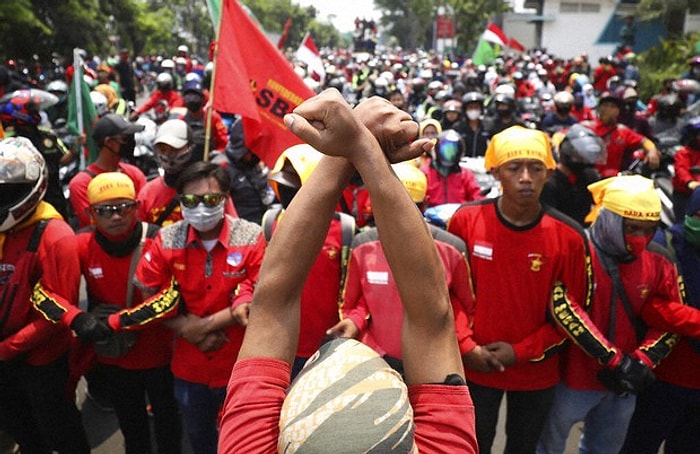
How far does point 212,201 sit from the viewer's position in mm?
3066

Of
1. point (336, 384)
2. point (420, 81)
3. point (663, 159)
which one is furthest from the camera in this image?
point (420, 81)

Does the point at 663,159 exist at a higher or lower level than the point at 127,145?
lower

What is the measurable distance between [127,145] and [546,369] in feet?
11.9

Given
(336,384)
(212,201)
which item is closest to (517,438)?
(212,201)

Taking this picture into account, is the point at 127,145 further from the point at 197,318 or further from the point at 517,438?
the point at 517,438

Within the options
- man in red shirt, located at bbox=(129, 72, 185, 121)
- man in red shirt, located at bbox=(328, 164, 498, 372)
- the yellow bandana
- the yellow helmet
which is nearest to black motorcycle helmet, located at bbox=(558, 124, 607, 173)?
man in red shirt, located at bbox=(328, 164, 498, 372)

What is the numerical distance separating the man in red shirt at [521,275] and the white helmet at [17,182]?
2.32m

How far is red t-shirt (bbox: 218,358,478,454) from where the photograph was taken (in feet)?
4.17

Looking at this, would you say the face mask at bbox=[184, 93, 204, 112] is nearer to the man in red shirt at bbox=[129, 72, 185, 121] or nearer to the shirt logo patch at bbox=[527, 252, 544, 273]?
the man in red shirt at bbox=[129, 72, 185, 121]

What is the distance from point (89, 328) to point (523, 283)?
234cm

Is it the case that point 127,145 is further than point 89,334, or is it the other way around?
point 127,145

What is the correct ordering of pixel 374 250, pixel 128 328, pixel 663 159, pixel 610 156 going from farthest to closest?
pixel 663 159, pixel 610 156, pixel 128 328, pixel 374 250

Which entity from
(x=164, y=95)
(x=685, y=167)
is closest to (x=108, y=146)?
(x=685, y=167)

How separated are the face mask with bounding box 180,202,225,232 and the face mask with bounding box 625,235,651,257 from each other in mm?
2164
